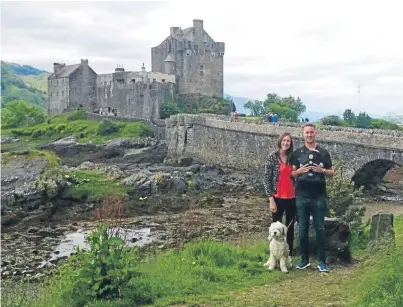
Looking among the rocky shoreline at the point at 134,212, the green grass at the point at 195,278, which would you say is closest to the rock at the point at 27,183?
the rocky shoreline at the point at 134,212

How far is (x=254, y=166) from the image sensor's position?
44594 mm

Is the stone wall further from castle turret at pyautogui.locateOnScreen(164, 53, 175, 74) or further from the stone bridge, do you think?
castle turret at pyautogui.locateOnScreen(164, 53, 175, 74)

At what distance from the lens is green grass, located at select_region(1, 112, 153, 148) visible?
64.9 metres

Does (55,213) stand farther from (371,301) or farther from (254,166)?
(371,301)

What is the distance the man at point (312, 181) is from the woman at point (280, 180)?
1.11 ft

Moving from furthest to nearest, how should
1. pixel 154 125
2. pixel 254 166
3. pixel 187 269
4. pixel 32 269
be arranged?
1. pixel 154 125
2. pixel 254 166
3. pixel 32 269
4. pixel 187 269

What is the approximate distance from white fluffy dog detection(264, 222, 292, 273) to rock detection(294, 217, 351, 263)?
1.03m

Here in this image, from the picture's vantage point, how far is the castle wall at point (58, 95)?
273 ft

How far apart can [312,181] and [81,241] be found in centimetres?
1427

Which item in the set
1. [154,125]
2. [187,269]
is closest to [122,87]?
[154,125]

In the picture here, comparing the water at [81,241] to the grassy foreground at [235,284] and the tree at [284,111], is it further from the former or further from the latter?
the tree at [284,111]

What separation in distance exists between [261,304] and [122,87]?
69057mm

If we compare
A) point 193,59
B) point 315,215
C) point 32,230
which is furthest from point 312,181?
point 193,59

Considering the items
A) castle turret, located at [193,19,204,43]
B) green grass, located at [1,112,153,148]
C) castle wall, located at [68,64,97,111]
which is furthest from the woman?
castle wall, located at [68,64,97,111]
